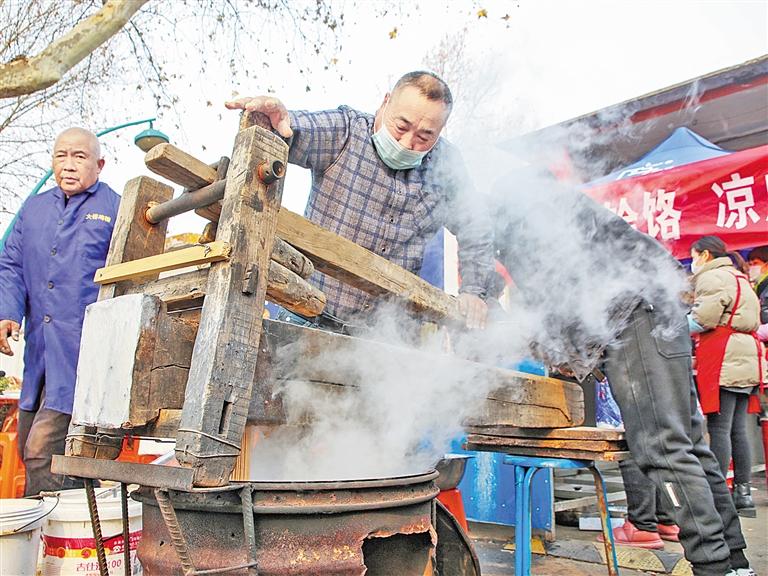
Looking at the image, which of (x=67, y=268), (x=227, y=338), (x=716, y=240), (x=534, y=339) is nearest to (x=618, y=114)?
(x=716, y=240)

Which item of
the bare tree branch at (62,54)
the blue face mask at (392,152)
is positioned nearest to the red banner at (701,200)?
the blue face mask at (392,152)

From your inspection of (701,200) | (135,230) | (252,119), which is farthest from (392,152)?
(701,200)

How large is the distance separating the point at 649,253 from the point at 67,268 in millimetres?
3360

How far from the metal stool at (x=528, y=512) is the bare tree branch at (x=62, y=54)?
545 cm

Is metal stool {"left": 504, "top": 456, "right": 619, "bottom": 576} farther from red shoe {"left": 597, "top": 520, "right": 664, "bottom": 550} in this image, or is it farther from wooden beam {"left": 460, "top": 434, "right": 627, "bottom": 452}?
red shoe {"left": 597, "top": 520, "right": 664, "bottom": 550}

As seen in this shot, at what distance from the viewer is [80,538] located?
2488 millimetres

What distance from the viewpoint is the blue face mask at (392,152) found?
252cm

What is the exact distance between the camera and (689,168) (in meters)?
6.66

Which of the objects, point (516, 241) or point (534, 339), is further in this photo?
point (516, 241)

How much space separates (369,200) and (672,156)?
5874mm

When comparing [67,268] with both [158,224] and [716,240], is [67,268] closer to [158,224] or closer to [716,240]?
[158,224]

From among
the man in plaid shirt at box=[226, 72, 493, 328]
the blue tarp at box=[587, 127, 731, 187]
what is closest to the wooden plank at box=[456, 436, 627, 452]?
the man in plaid shirt at box=[226, 72, 493, 328]

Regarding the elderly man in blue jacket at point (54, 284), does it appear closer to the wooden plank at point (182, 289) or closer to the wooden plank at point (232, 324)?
the wooden plank at point (182, 289)

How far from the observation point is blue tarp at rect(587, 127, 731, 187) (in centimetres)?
Result: 686
